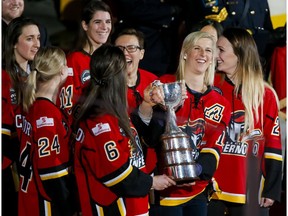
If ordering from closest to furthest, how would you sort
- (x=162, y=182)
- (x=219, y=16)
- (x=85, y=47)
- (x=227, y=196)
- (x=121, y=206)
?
(x=121, y=206) < (x=162, y=182) < (x=227, y=196) < (x=85, y=47) < (x=219, y=16)

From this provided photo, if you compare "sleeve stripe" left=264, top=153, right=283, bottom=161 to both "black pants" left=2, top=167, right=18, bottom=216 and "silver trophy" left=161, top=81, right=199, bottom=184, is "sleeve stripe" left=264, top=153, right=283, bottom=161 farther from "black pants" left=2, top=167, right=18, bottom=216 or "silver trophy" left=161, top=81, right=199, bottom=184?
"black pants" left=2, top=167, right=18, bottom=216

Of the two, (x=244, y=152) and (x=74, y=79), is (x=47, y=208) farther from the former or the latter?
(x=244, y=152)

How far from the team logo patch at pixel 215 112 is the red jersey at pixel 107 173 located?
768 mm

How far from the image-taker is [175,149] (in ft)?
15.7

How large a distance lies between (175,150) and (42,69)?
41.8 inches

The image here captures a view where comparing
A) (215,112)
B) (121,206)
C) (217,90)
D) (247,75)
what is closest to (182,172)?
(121,206)

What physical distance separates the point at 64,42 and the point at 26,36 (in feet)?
7.30

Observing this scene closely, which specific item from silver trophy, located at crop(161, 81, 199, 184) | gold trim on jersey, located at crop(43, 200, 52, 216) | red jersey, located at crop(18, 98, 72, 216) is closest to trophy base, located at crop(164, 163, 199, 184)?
silver trophy, located at crop(161, 81, 199, 184)

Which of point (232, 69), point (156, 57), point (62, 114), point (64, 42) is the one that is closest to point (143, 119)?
point (62, 114)

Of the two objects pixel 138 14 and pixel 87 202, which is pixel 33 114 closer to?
pixel 87 202

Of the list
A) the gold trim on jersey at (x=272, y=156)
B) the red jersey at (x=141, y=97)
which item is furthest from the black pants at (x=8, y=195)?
the gold trim on jersey at (x=272, y=156)

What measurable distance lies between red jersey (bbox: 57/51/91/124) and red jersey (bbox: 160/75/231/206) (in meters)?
0.78

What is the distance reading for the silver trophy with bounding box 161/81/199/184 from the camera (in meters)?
4.79

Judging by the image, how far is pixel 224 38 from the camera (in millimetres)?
5902
